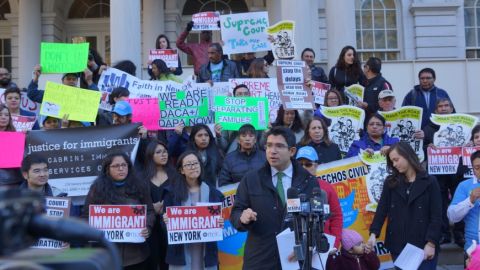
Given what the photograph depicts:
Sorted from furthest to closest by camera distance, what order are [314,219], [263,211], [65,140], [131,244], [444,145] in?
1. [444,145]
2. [65,140]
3. [131,244]
4. [263,211]
5. [314,219]

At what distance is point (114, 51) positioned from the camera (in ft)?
46.4

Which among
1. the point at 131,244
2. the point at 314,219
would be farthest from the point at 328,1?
the point at 314,219

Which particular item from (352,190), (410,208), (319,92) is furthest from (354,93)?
(410,208)

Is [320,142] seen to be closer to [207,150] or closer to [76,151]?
[207,150]

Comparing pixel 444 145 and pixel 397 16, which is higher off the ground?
pixel 397 16

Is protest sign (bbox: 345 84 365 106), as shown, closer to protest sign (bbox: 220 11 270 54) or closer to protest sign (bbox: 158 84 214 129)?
protest sign (bbox: 220 11 270 54)

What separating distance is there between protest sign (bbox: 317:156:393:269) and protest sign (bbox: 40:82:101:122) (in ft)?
9.34

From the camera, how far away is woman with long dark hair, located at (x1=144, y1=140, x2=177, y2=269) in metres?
6.86

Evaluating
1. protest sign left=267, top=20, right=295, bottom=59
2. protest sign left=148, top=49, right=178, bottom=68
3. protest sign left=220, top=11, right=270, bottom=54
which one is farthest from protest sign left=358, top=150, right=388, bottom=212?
protest sign left=148, top=49, right=178, bottom=68

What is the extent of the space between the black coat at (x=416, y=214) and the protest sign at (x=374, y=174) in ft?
4.35

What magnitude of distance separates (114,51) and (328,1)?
475 centimetres

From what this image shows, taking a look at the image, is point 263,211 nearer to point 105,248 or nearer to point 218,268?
point 218,268

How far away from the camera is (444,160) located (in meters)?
8.34

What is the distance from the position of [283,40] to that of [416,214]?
4.72m
